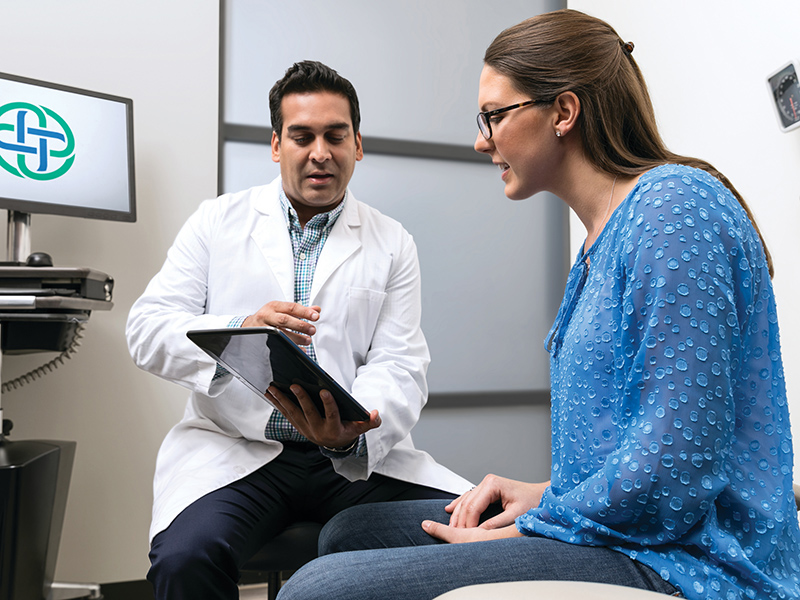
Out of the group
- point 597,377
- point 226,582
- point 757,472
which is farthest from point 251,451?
point 757,472

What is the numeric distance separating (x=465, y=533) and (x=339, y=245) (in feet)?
2.97

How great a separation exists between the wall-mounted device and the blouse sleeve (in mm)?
1084

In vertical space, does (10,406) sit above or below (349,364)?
below

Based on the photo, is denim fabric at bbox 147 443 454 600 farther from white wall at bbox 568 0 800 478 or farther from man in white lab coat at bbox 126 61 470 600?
white wall at bbox 568 0 800 478

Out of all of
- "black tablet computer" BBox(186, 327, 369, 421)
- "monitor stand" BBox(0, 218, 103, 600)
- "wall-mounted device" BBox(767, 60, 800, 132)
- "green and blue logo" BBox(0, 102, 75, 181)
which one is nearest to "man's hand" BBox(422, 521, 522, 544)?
"black tablet computer" BBox(186, 327, 369, 421)

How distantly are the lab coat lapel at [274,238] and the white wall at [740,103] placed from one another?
1.30m

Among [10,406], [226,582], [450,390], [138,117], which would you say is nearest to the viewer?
[226,582]

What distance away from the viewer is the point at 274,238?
1.59 metres

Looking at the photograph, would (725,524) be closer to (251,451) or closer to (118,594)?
(251,451)

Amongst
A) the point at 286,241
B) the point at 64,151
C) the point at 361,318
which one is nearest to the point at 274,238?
the point at 286,241

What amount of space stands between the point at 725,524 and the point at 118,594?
1950 mm

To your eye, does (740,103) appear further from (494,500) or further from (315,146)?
(494,500)

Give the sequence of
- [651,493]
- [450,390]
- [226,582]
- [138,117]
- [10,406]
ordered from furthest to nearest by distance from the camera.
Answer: [450,390] → [138,117] → [10,406] → [226,582] → [651,493]

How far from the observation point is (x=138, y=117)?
2084 millimetres
